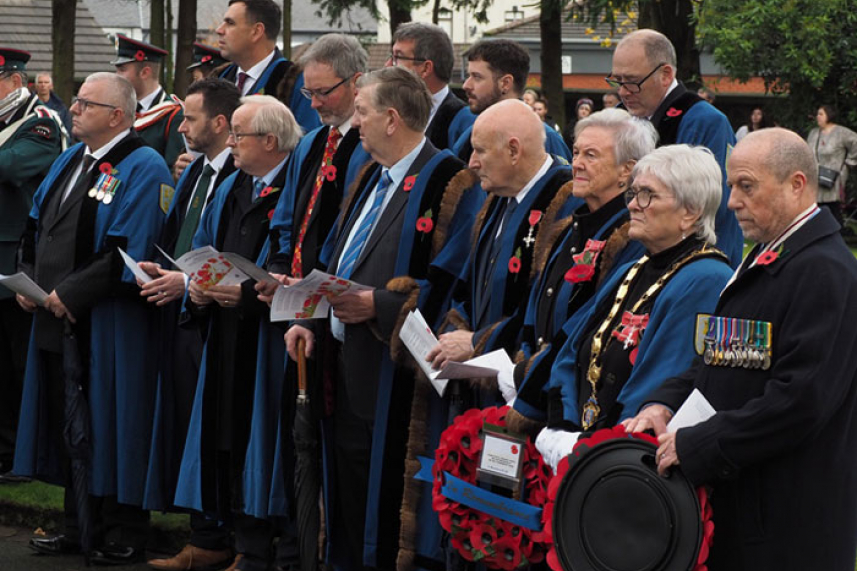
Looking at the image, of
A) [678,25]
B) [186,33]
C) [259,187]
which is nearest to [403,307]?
[259,187]

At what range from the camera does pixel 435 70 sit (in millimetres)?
7609

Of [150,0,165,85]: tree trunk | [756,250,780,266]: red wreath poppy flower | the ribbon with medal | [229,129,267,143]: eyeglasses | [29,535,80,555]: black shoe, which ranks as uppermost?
[150,0,165,85]: tree trunk

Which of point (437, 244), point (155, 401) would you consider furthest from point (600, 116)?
point (155, 401)

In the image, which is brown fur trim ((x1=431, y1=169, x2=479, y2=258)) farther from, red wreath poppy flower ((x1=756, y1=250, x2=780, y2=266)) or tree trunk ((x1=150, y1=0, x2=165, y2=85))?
tree trunk ((x1=150, y1=0, x2=165, y2=85))

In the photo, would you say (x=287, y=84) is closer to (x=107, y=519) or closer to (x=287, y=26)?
(x=107, y=519)

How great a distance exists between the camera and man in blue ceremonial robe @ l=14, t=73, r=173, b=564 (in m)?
7.36

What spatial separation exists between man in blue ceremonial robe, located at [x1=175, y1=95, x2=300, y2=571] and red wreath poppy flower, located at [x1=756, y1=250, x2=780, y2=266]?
317 centimetres

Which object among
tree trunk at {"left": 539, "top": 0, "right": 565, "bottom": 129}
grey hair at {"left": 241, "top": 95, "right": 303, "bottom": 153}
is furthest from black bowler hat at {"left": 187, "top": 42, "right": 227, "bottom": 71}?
tree trunk at {"left": 539, "top": 0, "right": 565, "bottom": 129}

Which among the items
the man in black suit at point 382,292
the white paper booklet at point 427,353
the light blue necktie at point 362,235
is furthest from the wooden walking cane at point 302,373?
the white paper booklet at point 427,353

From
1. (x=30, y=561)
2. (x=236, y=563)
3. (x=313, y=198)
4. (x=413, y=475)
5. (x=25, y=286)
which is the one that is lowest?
(x=30, y=561)

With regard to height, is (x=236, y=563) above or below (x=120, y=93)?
below

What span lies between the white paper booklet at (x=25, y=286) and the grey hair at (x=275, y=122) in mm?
1427

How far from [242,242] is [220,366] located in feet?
2.07

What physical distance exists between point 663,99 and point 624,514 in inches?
119
